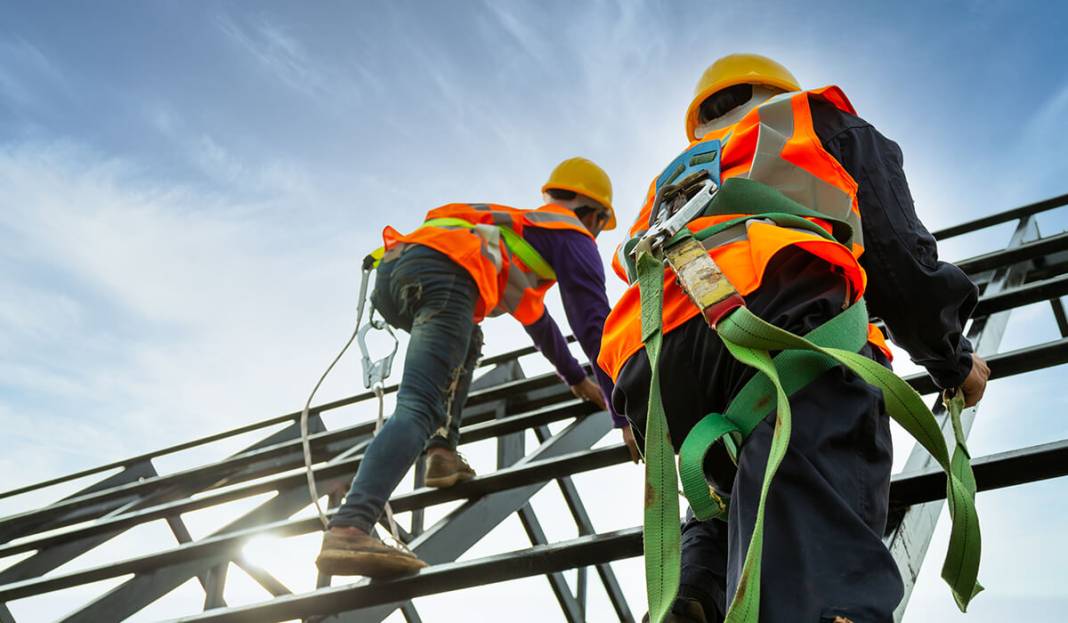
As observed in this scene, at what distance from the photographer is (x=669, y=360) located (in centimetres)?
156

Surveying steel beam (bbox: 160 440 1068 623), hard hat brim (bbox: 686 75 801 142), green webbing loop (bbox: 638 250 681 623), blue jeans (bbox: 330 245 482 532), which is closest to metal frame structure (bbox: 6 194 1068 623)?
steel beam (bbox: 160 440 1068 623)

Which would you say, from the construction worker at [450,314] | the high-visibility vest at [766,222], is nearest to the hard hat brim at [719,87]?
the high-visibility vest at [766,222]

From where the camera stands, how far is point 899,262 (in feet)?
5.51

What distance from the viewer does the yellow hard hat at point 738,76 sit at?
2.04m

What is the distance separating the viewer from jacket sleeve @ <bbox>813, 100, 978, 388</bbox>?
168 cm

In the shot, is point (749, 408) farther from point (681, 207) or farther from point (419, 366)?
point (419, 366)

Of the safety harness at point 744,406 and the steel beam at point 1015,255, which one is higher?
the steel beam at point 1015,255

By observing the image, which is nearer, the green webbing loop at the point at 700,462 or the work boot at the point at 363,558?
the green webbing loop at the point at 700,462

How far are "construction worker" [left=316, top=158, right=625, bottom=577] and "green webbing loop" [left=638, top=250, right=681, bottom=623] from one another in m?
1.26

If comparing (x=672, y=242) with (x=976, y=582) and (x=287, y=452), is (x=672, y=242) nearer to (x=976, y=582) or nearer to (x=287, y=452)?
(x=976, y=582)

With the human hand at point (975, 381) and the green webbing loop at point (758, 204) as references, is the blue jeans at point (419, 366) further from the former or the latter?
the human hand at point (975, 381)

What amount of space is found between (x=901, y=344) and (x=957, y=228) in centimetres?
326

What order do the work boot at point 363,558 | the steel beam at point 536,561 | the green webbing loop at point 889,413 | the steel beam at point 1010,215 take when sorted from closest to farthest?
the green webbing loop at point 889,413 < the steel beam at point 536,561 < the work boot at point 363,558 < the steel beam at point 1010,215

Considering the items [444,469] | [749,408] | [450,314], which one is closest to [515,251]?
[450,314]
